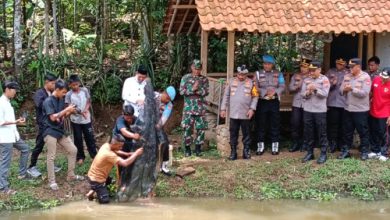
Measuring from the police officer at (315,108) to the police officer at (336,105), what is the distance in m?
0.55

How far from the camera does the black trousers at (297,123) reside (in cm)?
1032

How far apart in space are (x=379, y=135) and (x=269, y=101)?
200 cm

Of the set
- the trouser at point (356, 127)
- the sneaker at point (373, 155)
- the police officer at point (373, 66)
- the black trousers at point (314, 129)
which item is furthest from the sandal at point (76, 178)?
the police officer at point (373, 66)

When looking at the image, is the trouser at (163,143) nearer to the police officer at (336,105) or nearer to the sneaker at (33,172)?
the sneaker at (33,172)

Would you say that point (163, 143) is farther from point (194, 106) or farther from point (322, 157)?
point (322, 157)

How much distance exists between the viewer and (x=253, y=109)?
32.0 feet

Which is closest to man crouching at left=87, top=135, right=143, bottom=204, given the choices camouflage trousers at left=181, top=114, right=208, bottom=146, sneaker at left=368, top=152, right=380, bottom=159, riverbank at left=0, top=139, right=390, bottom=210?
riverbank at left=0, top=139, right=390, bottom=210

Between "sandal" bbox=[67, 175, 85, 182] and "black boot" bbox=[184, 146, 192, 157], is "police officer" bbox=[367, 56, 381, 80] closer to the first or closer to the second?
"black boot" bbox=[184, 146, 192, 157]

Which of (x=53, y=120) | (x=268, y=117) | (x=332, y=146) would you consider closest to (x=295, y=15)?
(x=268, y=117)

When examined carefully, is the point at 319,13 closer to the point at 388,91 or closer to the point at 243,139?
the point at 388,91

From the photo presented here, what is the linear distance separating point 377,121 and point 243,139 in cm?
235

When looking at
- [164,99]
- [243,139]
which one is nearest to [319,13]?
[243,139]

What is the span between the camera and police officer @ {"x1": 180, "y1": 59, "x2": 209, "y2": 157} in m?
10.0

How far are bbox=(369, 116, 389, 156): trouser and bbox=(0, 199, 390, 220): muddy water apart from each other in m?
1.80
